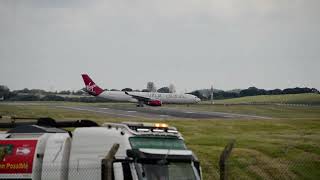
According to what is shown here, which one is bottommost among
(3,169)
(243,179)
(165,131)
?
(243,179)

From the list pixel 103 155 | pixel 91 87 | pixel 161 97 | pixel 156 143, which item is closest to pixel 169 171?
pixel 156 143

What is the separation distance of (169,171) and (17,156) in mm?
2986

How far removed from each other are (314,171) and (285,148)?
5.52 m

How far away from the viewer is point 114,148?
9758 millimetres

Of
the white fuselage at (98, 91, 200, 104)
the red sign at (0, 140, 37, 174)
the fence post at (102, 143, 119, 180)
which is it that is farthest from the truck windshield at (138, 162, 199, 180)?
the white fuselage at (98, 91, 200, 104)

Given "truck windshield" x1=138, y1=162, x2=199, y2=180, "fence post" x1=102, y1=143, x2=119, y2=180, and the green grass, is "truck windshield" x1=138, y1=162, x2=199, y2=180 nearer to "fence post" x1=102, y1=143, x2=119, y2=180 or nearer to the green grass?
"fence post" x1=102, y1=143, x2=119, y2=180

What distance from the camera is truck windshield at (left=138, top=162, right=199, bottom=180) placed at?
9945 millimetres

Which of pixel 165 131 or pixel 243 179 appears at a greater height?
pixel 165 131

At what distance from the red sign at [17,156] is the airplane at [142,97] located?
74.8 metres

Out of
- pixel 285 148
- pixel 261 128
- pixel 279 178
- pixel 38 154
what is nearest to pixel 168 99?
pixel 261 128

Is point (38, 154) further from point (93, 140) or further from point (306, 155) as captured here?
point (306, 155)

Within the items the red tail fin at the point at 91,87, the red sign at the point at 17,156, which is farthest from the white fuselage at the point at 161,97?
the red sign at the point at 17,156

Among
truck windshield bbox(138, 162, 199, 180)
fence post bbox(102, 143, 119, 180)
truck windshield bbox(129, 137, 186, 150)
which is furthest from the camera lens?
truck windshield bbox(129, 137, 186, 150)

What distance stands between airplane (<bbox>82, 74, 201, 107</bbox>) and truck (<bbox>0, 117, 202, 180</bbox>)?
74.9 meters
